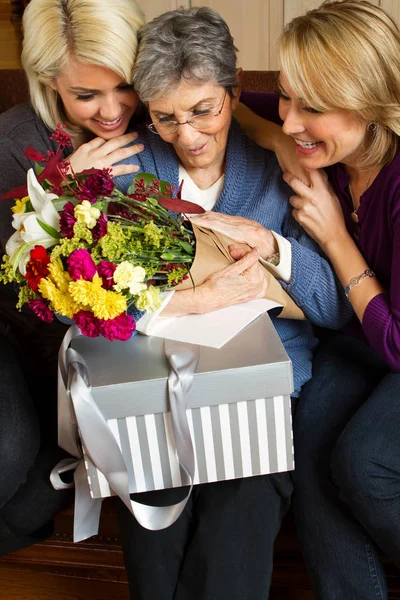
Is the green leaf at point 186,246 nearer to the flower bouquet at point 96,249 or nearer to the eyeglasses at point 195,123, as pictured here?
the flower bouquet at point 96,249

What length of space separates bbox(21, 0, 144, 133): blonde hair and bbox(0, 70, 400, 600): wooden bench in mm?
506

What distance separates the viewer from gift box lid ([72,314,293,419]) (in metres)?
1.32

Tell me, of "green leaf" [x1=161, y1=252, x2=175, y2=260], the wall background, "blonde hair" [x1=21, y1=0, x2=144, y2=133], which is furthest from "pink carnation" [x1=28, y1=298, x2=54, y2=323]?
the wall background

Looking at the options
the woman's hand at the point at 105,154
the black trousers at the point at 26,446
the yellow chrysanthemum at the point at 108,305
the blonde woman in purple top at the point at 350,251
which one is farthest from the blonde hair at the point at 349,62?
the black trousers at the point at 26,446

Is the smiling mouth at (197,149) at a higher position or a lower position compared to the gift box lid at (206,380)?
higher

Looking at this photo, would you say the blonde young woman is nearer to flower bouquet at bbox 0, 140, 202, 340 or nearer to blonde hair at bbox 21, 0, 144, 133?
blonde hair at bbox 21, 0, 144, 133

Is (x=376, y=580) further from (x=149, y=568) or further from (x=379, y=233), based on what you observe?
(x=379, y=233)

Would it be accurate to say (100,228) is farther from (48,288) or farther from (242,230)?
(242,230)

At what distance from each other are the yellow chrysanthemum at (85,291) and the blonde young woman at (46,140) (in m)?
0.49

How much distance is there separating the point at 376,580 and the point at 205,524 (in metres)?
0.36

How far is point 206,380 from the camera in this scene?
4.35 ft

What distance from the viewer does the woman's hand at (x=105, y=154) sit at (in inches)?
67.7

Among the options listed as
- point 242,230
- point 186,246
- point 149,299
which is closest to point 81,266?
point 149,299

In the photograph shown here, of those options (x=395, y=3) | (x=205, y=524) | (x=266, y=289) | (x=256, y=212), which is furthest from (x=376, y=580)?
(x=395, y=3)
